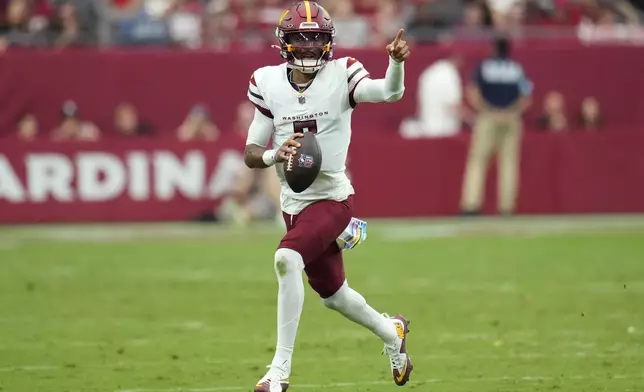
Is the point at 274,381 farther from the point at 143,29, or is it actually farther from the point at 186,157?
the point at 143,29

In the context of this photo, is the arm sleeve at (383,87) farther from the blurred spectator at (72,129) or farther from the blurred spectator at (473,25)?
the blurred spectator at (473,25)

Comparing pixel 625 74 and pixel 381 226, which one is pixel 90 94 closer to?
pixel 381 226

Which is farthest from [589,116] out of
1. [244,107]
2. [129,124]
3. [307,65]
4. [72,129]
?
[307,65]

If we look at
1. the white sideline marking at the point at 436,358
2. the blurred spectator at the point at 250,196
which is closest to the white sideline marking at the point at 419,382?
the white sideline marking at the point at 436,358

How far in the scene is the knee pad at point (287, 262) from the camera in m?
6.41

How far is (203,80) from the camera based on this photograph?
1772cm

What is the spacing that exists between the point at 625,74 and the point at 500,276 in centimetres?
740

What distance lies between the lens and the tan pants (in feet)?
52.9

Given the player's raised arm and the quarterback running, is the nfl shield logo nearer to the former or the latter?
the quarterback running

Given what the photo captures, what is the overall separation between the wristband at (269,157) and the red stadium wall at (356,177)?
9508mm

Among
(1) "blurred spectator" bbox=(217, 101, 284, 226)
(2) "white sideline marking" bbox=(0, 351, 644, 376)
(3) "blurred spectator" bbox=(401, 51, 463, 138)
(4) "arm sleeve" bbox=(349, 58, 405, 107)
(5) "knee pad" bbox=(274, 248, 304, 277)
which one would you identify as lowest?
(1) "blurred spectator" bbox=(217, 101, 284, 226)

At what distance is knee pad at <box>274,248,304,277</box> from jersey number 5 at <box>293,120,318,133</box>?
68cm

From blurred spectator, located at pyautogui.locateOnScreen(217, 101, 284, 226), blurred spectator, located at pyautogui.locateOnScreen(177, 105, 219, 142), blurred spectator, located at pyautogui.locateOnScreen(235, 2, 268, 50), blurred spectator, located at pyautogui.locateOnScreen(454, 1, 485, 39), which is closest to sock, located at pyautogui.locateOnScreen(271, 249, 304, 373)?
blurred spectator, located at pyautogui.locateOnScreen(217, 101, 284, 226)

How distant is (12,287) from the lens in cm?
1110
